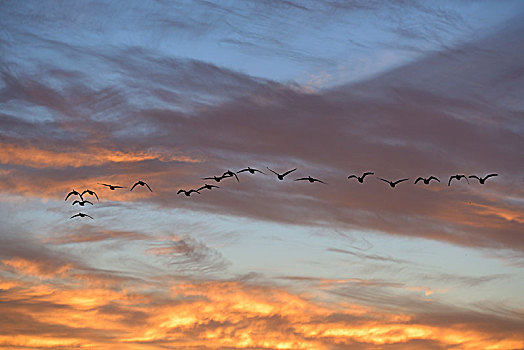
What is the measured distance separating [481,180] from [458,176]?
13.8 feet

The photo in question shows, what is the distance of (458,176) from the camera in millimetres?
115562

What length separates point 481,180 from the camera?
386 ft
